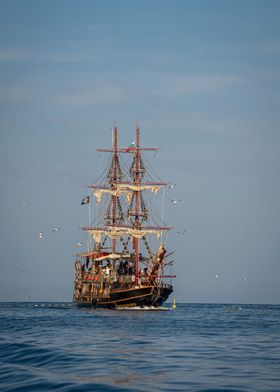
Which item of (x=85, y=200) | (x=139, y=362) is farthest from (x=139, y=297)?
(x=139, y=362)

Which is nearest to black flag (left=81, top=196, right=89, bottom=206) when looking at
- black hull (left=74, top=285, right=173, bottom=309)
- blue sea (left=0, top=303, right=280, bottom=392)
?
black hull (left=74, top=285, right=173, bottom=309)

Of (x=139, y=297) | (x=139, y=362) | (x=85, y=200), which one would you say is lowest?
(x=139, y=362)

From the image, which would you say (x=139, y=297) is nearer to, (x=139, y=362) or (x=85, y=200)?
(x=85, y=200)

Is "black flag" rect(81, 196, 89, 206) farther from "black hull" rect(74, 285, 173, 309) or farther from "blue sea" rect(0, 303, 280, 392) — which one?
"blue sea" rect(0, 303, 280, 392)

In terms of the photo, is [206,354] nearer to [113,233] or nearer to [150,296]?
→ [150,296]

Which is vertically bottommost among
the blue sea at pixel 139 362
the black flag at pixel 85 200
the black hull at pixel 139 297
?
the blue sea at pixel 139 362

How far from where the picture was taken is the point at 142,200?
398 ft

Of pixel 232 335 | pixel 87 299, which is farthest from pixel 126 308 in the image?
pixel 232 335

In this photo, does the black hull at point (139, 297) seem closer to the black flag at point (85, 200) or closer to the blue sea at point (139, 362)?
the black flag at point (85, 200)

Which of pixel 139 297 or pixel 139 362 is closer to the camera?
pixel 139 362

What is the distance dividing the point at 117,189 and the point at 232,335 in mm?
74181

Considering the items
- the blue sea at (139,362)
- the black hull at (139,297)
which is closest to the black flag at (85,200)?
the black hull at (139,297)

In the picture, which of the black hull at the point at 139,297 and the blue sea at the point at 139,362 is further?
the black hull at the point at 139,297

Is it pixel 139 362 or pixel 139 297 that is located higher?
pixel 139 297
